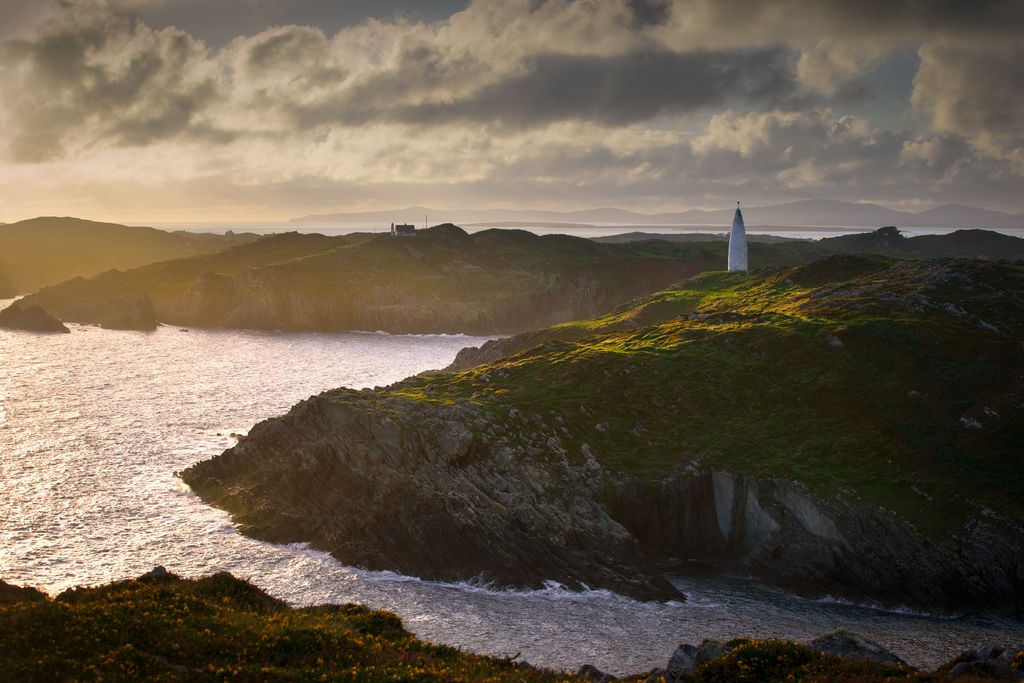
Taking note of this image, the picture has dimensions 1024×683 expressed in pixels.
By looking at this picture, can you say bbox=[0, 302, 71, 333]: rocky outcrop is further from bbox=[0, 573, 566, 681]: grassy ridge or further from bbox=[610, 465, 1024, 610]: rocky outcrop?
bbox=[0, 573, 566, 681]: grassy ridge

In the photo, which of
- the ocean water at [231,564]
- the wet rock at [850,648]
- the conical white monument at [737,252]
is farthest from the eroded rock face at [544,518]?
the conical white monument at [737,252]

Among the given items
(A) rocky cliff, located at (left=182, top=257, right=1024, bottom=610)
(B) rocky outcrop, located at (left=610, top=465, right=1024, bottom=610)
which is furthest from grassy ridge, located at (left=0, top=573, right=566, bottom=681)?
(B) rocky outcrop, located at (left=610, top=465, right=1024, bottom=610)

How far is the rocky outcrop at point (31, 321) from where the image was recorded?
172 m

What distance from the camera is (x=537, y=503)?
55.6m

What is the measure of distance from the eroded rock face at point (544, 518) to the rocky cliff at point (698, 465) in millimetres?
139

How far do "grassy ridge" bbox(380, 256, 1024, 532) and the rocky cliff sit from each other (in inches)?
8.2

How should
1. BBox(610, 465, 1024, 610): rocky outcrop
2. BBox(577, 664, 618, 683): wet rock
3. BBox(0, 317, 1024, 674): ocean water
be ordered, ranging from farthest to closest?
BBox(610, 465, 1024, 610): rocky outcrop, BBox(0, 317, 1024, 674): ocean water, BBox(577, 664, 618, 683): wet rock

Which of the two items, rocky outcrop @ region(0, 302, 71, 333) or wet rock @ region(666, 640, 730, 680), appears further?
rocky outcrop @ region(0, 302, 71, 333)

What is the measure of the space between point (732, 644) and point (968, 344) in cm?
5173

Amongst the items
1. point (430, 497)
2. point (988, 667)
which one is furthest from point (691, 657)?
point (430, 497)

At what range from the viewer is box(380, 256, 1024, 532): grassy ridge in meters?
57.5

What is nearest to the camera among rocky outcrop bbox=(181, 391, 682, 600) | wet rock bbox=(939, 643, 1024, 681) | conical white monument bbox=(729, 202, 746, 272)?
wet rock bbox=(939, 643, 1024, 681)

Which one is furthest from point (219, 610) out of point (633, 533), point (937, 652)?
point (937, 652)

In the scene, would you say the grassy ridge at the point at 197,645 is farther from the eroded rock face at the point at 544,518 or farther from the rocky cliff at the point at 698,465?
the rocky cliff at the point at 698,465
